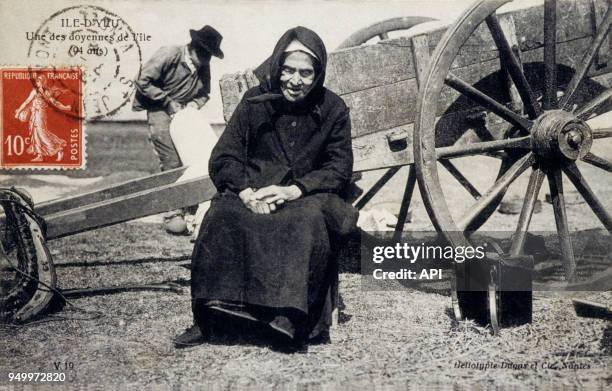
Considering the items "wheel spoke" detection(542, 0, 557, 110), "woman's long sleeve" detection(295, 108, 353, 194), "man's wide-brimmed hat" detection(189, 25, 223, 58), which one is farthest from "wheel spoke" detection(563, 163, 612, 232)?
"man's wide-brimmed hat" detection(189, 25, 223, 58)

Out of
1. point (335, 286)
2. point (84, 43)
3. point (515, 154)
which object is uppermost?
point (84, 43)

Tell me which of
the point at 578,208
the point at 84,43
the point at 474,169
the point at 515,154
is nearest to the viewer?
the point at 515,154

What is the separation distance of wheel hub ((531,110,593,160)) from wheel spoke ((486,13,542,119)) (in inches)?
3.2

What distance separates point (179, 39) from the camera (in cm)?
677

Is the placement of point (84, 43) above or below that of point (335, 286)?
above

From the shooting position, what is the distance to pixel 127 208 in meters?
3.61

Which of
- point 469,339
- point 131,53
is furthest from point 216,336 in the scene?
point 131,53

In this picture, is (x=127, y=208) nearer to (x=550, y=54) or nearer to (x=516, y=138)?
(x=516, y=138)

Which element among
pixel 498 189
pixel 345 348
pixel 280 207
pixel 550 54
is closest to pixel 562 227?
pixel 498 189

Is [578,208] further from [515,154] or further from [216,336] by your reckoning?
[216,336]

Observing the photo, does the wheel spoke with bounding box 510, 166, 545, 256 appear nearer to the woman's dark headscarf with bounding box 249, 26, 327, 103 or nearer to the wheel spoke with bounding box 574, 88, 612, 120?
the wheel spoke with bounding box 574, 88, 612, 120

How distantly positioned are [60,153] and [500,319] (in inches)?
135

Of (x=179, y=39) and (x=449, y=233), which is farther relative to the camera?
(x=179, y=39)

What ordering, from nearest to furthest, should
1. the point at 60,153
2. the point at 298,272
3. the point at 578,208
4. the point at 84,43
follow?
the point at 298,272 → the point at 84,43 → the point at 60,153 → the point at 578,208
